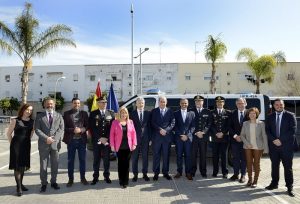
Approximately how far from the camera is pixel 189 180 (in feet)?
28.1

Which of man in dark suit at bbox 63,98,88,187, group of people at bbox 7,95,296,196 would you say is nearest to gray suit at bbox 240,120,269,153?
group of people at bbox 7,95,296,196

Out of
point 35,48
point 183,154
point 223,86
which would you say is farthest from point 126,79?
point 183,154

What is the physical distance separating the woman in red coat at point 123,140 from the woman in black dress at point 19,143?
5.80 ft

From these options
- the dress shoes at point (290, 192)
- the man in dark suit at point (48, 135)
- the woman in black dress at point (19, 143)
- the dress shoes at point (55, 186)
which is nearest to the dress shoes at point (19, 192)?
the woman in black dress at point (19, 143)

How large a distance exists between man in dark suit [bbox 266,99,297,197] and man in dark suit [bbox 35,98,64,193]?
4.48 metres

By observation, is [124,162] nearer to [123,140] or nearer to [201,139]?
[123,140]

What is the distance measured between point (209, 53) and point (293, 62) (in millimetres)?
19605

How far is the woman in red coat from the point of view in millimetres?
7742

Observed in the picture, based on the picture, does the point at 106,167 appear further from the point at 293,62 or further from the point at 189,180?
the point at 293,62

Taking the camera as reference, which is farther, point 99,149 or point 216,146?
point 216,146

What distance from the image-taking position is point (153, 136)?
8.70m

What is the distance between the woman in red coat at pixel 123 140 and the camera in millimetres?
7742

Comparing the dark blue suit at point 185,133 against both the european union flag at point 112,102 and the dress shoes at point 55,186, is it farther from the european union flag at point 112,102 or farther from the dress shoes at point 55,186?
the european union flag at point 112,102

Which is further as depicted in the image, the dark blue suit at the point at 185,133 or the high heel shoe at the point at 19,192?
the dark blue suit at the point at 185,133
